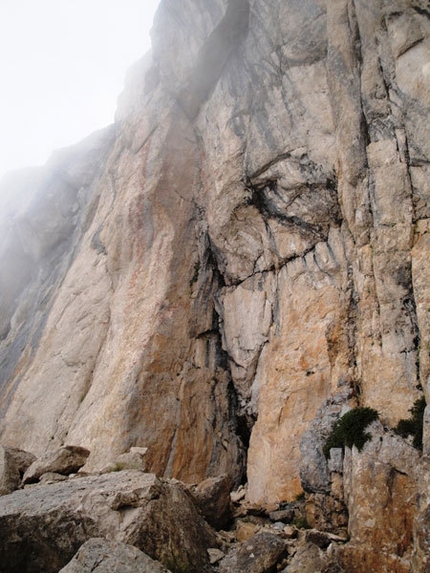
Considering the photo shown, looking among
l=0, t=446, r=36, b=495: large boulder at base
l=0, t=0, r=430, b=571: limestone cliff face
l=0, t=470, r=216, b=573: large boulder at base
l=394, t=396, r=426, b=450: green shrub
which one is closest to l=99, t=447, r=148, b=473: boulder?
l=0, t=0, r=430, b=571: limestone cliff face

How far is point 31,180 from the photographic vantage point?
204 feet

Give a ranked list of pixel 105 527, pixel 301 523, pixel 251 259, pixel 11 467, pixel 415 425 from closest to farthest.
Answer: pixel 105 527 → pixel 415 425 → pixel 301 523 → pixel 11 467 → pixel 251 259

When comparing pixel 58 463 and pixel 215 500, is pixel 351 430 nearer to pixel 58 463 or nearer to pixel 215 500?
pixel 215 500

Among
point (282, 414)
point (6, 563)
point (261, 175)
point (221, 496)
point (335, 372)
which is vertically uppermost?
point (261, 175)

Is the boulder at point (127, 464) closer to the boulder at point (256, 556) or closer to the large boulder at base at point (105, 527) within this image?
the large boulder at base at point (105, 527)

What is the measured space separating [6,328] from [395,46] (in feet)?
132

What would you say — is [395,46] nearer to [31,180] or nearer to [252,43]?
[252,43]

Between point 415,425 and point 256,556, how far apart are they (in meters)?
5.33

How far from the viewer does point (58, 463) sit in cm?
1498

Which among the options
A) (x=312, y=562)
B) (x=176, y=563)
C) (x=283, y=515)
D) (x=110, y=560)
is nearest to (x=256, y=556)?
(x=312, y=562)

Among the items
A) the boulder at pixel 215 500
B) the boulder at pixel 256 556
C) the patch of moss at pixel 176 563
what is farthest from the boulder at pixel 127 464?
the patch of moss at pixel 176 563

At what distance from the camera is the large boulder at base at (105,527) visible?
8656 mm

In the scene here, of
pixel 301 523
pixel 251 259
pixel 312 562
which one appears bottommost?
pixel 312 562

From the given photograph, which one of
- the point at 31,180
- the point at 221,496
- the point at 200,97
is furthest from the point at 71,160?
the point at 221,496
